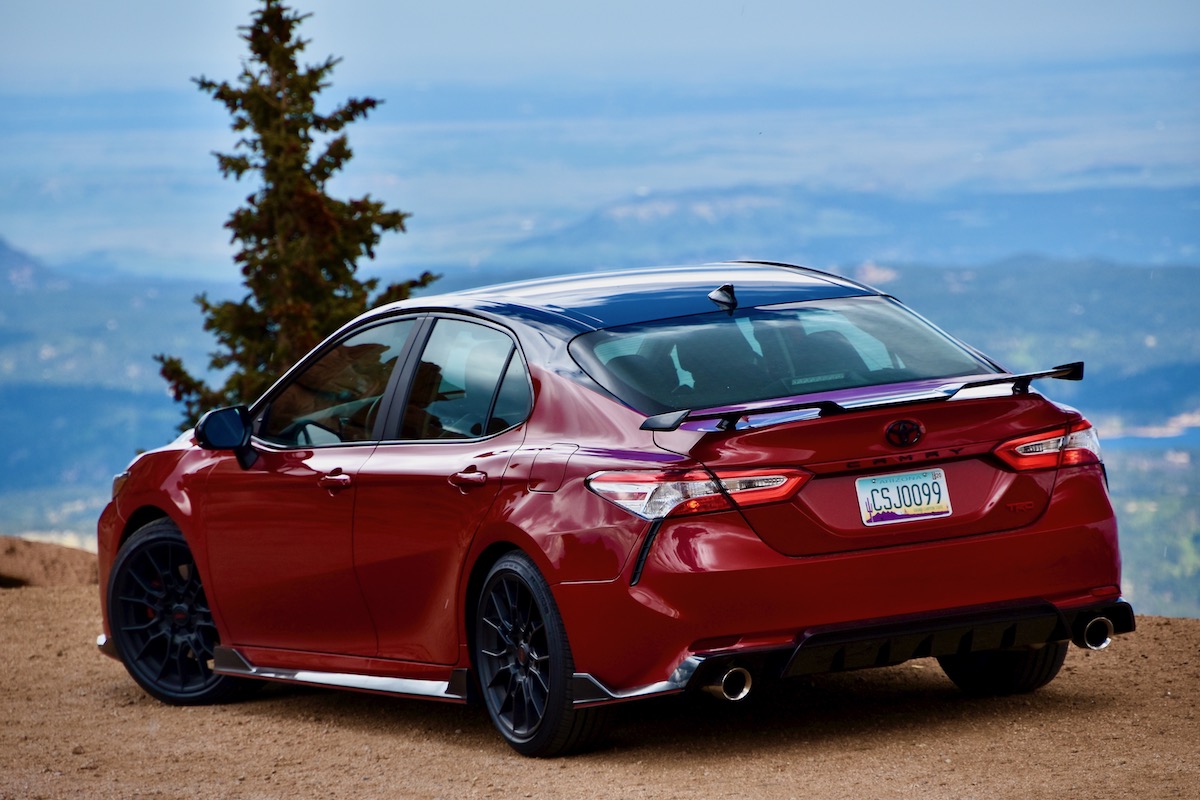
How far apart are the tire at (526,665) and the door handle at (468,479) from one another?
0.29 meters

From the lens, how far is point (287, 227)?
1084 inches

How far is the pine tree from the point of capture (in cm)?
2666

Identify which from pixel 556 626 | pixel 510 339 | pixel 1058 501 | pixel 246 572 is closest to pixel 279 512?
pixel 246 572

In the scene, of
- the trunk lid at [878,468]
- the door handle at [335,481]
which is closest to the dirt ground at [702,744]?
the trunk lid at [878,468]

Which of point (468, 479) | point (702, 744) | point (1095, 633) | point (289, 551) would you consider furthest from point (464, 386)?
point (1095, 633)

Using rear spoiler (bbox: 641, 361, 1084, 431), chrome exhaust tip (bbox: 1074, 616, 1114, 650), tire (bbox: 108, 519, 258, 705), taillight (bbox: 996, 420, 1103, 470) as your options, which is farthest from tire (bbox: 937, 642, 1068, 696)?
tire (bbox: 108, 519, 258, 705)

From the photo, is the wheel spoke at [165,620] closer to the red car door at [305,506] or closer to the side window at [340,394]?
the red car door at [305,506]

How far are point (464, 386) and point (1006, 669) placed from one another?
2443mm

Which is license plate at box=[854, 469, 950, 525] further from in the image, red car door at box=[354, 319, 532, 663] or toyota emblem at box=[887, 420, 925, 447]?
red car door at box=[354, 319, 532, 663]

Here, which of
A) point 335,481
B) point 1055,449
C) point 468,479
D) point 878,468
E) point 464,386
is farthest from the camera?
point 335,481

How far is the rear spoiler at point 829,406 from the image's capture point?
5.73 metres

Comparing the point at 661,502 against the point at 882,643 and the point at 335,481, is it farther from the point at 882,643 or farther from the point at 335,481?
A: the point at 335,481

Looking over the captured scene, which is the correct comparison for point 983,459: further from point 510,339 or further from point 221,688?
point 221,688

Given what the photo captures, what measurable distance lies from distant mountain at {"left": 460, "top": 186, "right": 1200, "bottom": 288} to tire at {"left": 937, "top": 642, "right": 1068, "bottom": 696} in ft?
528
